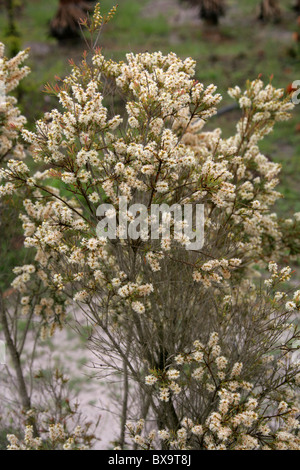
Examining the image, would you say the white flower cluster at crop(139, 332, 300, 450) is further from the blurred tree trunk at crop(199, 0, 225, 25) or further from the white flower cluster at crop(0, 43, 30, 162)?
the blurred tree trunk at crop(199, 0, 225, 25)

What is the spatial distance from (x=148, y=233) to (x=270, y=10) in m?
15.3

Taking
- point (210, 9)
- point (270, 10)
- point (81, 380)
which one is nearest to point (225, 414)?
point (81, 380)

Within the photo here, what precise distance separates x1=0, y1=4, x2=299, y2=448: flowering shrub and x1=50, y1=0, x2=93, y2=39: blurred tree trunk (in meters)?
12.2

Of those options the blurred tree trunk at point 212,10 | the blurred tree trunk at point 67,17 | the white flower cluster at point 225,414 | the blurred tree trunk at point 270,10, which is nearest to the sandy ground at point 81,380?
the white flower cluster at point 225,414

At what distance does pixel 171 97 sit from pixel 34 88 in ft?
22.4

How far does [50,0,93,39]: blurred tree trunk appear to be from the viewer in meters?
14.9

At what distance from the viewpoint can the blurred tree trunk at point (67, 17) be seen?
14.9m

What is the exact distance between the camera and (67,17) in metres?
15.4

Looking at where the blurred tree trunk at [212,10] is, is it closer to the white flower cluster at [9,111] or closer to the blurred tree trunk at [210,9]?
the blurred tree trunk at [210,9]

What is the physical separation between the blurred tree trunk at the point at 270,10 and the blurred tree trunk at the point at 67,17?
17.9ft

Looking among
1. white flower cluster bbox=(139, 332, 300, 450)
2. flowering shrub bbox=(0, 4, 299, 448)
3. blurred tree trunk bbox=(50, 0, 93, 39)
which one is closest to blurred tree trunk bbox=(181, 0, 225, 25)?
blurred tree trunk bbox=(50, 0, 93, 39)

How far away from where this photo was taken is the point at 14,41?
9.98m

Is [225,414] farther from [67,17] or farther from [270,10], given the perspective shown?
[270,10]
